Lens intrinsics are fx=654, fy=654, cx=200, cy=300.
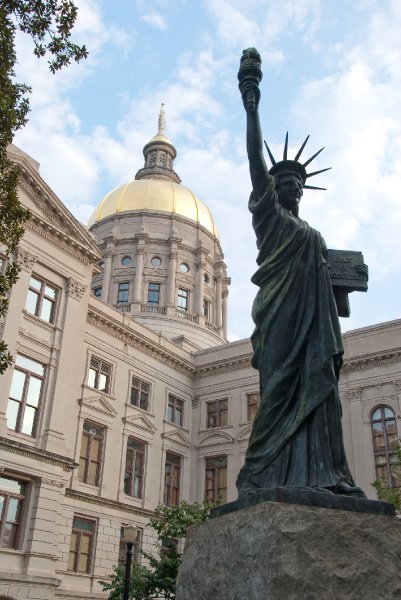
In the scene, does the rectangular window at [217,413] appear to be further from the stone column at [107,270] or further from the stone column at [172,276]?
the stone column at [107,270]

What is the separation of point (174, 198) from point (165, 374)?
2721 centimetres

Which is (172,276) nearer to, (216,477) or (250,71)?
(216,477)

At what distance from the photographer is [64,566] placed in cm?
2931

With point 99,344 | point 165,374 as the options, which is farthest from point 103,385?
point 165,374

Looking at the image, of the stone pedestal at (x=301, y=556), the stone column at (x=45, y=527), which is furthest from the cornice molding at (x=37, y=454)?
the stone pedestal at (x=301, y=556)

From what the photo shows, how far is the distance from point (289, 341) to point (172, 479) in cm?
3418

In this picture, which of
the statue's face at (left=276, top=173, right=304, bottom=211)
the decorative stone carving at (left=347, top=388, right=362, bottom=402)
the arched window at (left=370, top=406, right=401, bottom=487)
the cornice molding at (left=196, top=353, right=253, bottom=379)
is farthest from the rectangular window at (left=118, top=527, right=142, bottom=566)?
the statue's face at (left=276, top=173, right=304, bottom=211)

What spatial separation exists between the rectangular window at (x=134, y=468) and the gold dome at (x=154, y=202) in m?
29.9

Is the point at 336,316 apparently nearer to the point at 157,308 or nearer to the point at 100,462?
the point at 100,462

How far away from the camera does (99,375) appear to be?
115 ft

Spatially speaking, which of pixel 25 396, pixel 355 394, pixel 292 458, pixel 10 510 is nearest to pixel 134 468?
pixel 25 396

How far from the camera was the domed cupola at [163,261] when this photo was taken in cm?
5494

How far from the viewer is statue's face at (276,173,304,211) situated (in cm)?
614

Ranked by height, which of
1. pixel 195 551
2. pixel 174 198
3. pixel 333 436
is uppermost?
pixel 174 198
